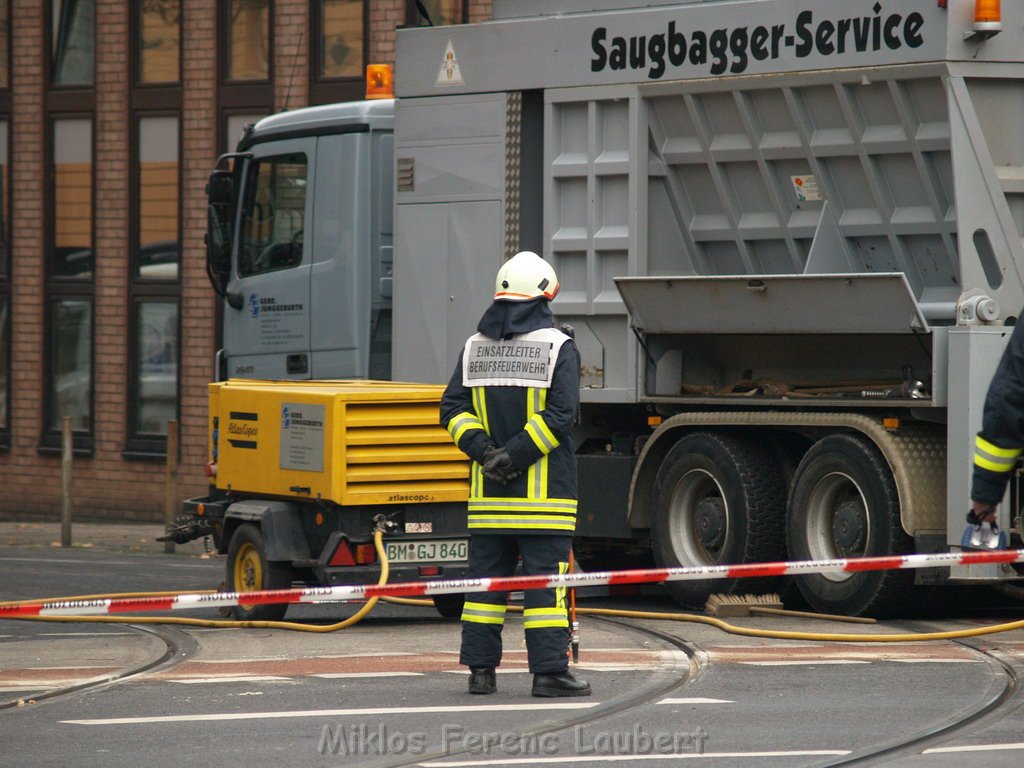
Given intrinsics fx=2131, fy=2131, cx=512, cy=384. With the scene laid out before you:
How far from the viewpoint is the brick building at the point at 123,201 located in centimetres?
2088

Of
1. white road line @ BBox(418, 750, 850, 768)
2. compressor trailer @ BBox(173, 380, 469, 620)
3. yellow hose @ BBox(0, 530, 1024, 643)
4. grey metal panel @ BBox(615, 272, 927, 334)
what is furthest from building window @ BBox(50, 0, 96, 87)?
white road line @ BBox(418, 750, 850, 768)

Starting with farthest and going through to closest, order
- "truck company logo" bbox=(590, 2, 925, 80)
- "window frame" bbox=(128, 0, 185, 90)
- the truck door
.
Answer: "window frame" bbox=(128, 0, 185, 90) → the truck door → "truck company logo" bbox=(590, 2, 925, 80)

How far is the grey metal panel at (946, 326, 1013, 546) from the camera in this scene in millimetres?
10492

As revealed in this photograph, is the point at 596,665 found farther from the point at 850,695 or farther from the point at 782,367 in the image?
the point at 782,367

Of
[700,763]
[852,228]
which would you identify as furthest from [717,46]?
[700,763]

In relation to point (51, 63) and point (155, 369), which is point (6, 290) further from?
point (51, 63)

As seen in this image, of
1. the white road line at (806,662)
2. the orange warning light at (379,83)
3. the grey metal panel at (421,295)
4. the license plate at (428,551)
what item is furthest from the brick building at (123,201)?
the white road line at (806,662)

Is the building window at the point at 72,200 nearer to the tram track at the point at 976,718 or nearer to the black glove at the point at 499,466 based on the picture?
the tram track at the point at 976,718

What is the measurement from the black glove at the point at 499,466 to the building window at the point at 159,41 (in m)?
13.9

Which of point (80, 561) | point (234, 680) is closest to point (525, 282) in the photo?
point (234, 680)

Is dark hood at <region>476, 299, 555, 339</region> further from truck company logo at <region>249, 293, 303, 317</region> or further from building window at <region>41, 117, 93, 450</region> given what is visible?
building window at <region>41, 117, 93, 450</region>

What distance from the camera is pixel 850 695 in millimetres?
8242

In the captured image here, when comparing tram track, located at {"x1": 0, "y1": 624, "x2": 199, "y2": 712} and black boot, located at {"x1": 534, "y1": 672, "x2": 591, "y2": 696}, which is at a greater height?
black boot, located at {"x1": 534, "y1": 672, "x2": 591, "y2": 696}

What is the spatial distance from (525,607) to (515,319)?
1.14 m
